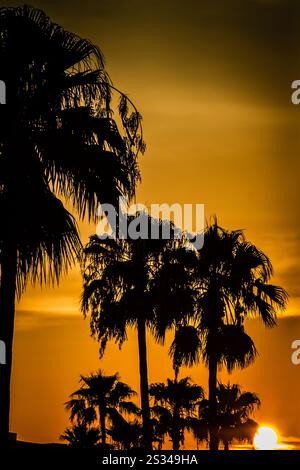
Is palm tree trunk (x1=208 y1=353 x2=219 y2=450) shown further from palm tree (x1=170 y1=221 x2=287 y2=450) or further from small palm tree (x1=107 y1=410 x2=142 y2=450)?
small palm tree (x1=107 y1=410 x2=142 y2=450)

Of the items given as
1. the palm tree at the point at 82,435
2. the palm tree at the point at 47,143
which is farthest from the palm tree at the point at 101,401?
the palm tree at the point at 47,143

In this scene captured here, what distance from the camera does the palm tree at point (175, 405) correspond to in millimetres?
35219

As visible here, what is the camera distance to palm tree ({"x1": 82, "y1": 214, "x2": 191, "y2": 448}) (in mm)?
27516

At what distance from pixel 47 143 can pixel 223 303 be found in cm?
1403

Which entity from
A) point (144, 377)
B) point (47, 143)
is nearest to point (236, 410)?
point (144, 377)

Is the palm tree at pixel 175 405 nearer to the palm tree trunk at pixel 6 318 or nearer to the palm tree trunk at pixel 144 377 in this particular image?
the palm tree trunk at pixel 144 377

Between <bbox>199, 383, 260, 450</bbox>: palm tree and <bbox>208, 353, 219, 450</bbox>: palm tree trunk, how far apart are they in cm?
797

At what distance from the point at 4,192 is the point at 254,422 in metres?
27.7

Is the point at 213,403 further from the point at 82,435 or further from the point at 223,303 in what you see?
the point at 82,435

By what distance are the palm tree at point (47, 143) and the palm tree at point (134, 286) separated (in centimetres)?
1365

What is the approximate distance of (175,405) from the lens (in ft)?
120

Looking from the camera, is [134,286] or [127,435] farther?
[127,435]

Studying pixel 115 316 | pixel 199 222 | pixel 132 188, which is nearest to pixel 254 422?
pixel 115 316

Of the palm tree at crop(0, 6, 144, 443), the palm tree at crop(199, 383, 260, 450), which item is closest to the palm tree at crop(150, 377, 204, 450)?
the palm tree at crop(199, 383, 260, 450)
